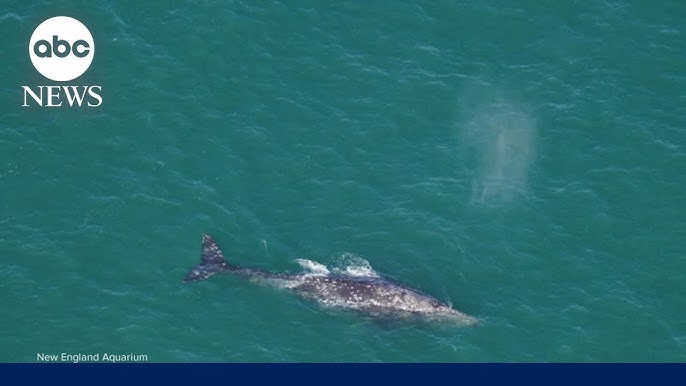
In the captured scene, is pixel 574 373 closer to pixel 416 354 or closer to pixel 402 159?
pixel 416 354

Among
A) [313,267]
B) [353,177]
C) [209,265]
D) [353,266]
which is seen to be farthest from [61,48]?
[353,266]

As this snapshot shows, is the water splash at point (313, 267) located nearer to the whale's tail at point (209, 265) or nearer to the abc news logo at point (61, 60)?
the whale's tail at point (209, 265)

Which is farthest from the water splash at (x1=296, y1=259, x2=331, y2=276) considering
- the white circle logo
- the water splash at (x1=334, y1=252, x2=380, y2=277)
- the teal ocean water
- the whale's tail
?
the white circle logo

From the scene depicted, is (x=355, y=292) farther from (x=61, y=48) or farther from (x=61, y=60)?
(x=61, y=48)

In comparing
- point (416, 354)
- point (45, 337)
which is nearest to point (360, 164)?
point (416, 354)

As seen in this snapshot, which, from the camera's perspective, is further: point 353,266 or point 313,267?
point 353,266

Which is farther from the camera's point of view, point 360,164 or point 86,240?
point 360,164
